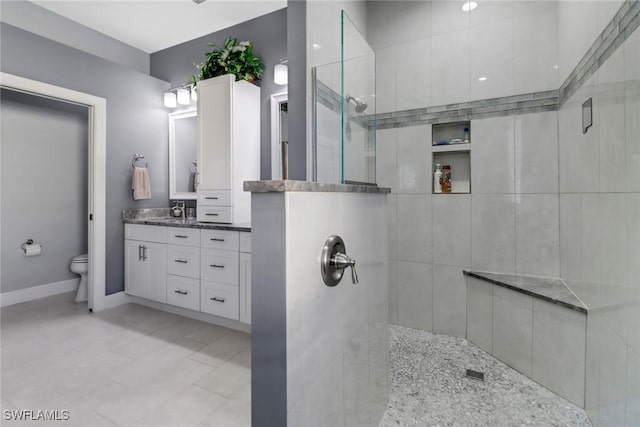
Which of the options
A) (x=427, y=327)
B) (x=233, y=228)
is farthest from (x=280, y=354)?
(x=427, y=327)

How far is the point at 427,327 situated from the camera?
250 centimetres

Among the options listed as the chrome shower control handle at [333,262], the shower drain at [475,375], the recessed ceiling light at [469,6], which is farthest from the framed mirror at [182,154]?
the shower drain at [475,375]

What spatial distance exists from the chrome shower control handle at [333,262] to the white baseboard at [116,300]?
10.2 ft

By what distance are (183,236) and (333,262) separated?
7.37 ft

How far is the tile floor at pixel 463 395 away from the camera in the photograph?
1452 mm

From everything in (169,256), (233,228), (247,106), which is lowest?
(169,256)

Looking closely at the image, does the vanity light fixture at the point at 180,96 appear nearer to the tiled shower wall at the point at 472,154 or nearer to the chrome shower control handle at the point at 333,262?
the tiled shower wall at the point at 472,154

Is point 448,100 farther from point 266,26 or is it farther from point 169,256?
point 169,256

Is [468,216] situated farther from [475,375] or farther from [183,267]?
[183,267]

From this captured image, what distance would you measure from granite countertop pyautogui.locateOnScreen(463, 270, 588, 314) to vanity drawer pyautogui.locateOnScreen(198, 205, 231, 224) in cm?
209

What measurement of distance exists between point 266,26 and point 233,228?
214 centimetres

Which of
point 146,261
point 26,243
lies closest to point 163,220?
point 146,261

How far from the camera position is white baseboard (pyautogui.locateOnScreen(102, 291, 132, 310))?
303cm

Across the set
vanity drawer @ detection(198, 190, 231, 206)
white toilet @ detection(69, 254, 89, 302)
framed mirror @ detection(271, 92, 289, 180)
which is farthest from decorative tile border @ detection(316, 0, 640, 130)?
white toilet @ detection(69, 254, 89, 302)
